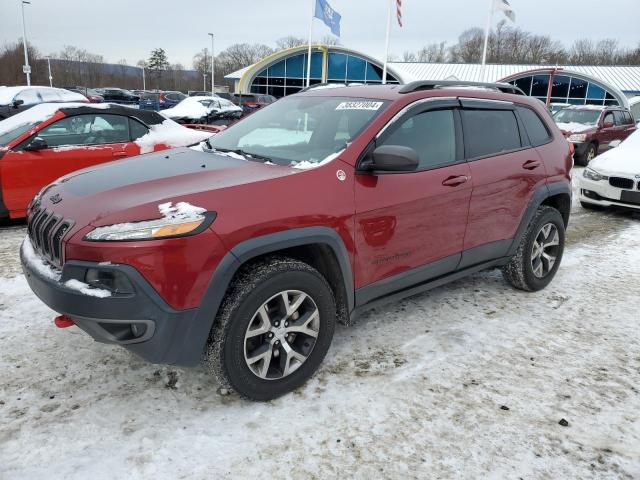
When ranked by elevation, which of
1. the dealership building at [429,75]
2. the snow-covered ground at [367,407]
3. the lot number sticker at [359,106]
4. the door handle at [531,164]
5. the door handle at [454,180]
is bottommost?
the snow-covered ground at [367,407]

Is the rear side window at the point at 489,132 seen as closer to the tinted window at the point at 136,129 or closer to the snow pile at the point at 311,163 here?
the snow pile at the point at 311,163

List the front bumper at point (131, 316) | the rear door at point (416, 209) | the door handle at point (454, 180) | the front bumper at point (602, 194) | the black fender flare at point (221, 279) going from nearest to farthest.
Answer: the front bumper at point (131, 316), the black fender flare at point (221, 279), the rear door at point (416, 209), the door handle at point (454, 180), the front bumper at point (602, 194)

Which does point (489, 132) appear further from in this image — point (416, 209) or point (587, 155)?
point (587, 155)

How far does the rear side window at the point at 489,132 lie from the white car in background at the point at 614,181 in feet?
14.5

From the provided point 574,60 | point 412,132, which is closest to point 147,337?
point 412,132

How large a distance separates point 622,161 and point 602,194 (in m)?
0.66

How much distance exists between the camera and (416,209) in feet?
10.6

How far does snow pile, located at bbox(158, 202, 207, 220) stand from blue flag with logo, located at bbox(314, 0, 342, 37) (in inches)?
736

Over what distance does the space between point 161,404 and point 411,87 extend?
2568 millimetres

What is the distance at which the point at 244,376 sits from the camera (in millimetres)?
2637

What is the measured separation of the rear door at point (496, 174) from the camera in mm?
3705

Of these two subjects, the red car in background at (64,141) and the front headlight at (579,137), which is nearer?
the red car in background at (64,141)

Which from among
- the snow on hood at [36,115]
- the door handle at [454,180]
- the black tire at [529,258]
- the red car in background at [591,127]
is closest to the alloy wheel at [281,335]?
the door handle at [454,180]

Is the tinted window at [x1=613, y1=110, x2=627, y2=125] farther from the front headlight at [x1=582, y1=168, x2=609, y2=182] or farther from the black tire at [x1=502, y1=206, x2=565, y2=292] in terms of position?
the black tire at [x1=502, y1=206, x2=565, y2=292]
